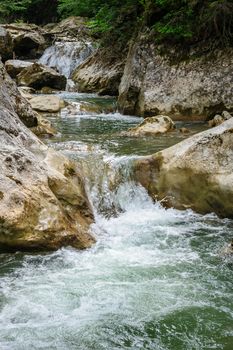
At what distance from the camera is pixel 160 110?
11680 millimetres

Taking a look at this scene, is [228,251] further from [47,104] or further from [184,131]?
[47,104]

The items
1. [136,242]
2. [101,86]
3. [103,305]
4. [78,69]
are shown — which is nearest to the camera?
[103,305]

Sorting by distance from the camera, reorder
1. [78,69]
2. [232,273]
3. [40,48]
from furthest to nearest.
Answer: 1. [40,48]
2. [78,69]
3. [232,273]

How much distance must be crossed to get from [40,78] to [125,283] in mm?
13282

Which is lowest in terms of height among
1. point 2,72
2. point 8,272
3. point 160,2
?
point 8,272

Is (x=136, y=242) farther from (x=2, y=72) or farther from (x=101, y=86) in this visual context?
(x=101, y=86)

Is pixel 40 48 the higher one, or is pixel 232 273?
pixel 40 48

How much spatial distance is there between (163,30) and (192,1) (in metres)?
1.05

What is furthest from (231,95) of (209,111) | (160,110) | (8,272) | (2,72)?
(8,272)

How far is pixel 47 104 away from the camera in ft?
42.1

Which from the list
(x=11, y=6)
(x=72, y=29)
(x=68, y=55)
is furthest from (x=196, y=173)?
(x=11, y=6)

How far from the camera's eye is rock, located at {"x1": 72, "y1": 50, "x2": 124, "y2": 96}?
1650 centimetres

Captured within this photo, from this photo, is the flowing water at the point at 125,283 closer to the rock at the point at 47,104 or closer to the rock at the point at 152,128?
the rock at the point at 152,128

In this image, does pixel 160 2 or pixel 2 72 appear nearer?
pixel 2 72
